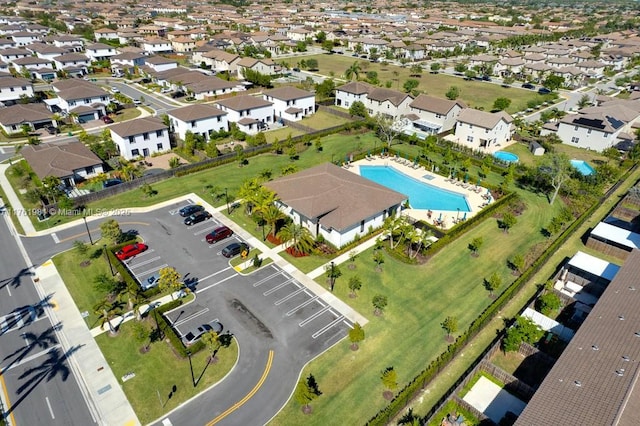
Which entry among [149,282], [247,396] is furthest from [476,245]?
[149,282]

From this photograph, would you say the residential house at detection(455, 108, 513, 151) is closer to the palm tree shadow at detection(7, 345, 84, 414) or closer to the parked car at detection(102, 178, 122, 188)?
the parked car at detection(102, 178, 122, 188)

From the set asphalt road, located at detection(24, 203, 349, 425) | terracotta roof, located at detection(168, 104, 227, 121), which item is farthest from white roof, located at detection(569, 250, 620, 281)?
terracotta roof, located at detection(168, 104, 227, 121)

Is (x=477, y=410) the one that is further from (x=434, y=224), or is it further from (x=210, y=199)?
(x=210, y=199)

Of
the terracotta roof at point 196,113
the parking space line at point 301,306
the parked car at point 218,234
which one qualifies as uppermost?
the terracotta roof at point 196,113

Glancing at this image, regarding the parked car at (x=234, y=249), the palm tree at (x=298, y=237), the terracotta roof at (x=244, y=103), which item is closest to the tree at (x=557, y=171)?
the palm tree at (x=298, y=237)

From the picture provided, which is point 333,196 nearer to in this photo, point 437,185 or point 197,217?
point 197,217

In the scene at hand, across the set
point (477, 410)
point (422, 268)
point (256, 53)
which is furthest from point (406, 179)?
point (256, 53)

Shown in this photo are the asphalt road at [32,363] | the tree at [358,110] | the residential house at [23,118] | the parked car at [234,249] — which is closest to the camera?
the asphalt road at [32,363]

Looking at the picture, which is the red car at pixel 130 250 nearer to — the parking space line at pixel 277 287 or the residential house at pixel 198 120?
the parking space line at pixel 277 287
